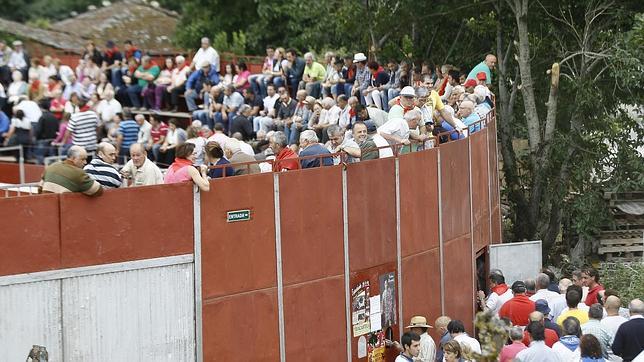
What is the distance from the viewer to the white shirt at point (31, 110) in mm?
28875

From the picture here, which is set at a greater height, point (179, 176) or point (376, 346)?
point (179, 176)

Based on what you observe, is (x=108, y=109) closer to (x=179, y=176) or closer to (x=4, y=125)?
(x=4, y=125)

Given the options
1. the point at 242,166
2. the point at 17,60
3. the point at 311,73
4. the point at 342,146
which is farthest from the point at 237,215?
the point at 17,60

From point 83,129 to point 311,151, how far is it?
34.7ft

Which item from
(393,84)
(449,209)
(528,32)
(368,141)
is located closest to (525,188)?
(528,32)

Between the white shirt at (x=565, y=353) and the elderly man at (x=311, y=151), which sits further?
the elderly man at (x=311, y=151)

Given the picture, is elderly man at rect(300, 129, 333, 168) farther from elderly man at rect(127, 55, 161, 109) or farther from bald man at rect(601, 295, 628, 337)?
elderly man at rect(127, 55, 161, 109)

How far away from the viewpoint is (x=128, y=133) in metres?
28.0

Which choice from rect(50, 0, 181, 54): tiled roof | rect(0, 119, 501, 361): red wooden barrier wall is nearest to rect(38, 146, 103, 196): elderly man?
rect(0, 119, 501, 361): red wooden barrier wall

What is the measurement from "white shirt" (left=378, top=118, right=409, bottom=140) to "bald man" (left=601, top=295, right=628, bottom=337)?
13.2 ft

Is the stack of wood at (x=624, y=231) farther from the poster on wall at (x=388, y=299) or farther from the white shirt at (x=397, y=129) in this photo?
the poster on wall at (x=388, y=299)

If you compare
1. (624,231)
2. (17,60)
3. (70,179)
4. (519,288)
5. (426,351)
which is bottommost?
(426,351)

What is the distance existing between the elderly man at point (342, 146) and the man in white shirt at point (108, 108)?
37.8 feet

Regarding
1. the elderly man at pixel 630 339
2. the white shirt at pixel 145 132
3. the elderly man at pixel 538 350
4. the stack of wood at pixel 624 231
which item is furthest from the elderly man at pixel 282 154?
the stack of wood at pixel 624 231
